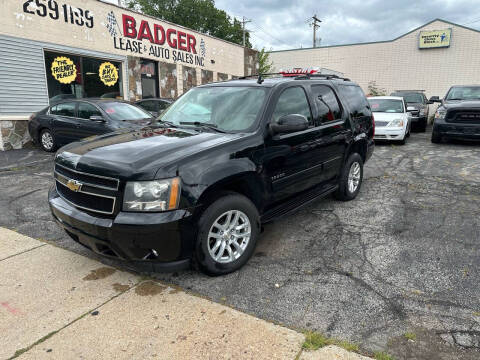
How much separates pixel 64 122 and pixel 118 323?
8112 millimetres

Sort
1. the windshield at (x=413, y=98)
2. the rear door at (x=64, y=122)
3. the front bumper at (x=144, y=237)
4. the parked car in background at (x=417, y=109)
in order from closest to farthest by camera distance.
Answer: the front bumper at (x=144, y=237)
the rear door at (x=64, y=122)
the parked car in background at (x=417, y=109)
the windshield at (x=413, y=98)

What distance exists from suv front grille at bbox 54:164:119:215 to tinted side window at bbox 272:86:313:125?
1.82m

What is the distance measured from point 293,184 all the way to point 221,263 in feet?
4.22

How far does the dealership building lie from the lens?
10391 mm

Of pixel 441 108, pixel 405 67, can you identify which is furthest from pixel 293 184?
pixel 405 67

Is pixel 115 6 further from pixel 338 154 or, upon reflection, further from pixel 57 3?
pixel 338 154

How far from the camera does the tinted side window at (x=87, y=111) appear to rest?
8786mm

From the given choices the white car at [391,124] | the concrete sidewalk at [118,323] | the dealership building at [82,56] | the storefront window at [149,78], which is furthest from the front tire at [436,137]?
the storefront window at [149,78]

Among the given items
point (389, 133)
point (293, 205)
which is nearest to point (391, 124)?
point (389, 133)

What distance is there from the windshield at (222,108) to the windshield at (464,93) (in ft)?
34.3

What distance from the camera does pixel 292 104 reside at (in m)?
4.07

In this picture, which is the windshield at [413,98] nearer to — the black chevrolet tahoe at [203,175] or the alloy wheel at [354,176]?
the alloy wheel at [354,176]

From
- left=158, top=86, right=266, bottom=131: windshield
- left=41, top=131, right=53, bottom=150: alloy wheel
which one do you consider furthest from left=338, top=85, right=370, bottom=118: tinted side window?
left=41, top=131, right=53, bottom=150: alloy wheel

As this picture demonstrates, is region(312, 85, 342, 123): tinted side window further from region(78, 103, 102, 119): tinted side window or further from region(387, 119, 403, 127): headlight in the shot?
region(387, 119, 403, 127): headlight
